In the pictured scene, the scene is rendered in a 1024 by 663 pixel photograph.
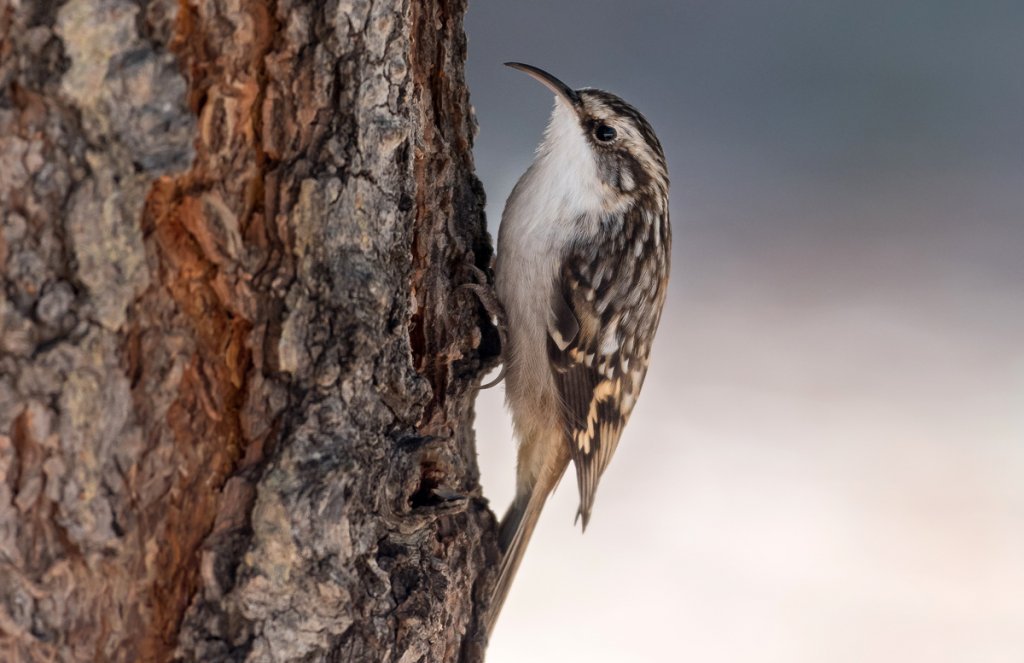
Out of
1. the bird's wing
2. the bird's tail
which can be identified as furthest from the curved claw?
the bird's tail

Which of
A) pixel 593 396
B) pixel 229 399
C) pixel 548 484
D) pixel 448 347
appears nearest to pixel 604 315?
pixel 593 396

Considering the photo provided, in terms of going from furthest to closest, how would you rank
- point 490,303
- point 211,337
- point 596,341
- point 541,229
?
point 596,341 → point 541,229 → point 490,303 → point 211,337

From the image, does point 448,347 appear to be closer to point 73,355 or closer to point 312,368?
A: point 312,368

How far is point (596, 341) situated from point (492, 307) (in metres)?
0.35

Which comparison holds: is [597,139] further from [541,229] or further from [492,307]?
[492,307]

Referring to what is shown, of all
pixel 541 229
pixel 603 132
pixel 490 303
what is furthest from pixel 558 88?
pixel 490 303

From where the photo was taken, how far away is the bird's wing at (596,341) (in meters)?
1.82

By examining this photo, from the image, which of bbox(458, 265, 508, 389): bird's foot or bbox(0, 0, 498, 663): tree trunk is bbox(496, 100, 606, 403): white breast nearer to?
bbox(458, 265, 508, 389): bird's foot

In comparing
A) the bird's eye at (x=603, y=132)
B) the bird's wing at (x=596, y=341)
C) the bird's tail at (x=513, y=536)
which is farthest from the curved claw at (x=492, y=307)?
the bird's eye at (x=603, y=132)

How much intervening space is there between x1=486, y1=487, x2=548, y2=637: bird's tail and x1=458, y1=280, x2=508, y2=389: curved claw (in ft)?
0.75

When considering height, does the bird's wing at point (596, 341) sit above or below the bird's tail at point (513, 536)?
above

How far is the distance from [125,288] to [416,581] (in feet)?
1.61

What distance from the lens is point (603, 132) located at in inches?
71.6

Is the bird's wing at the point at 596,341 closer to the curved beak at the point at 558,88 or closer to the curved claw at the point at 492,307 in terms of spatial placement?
the curved claw at the point at 492,307
